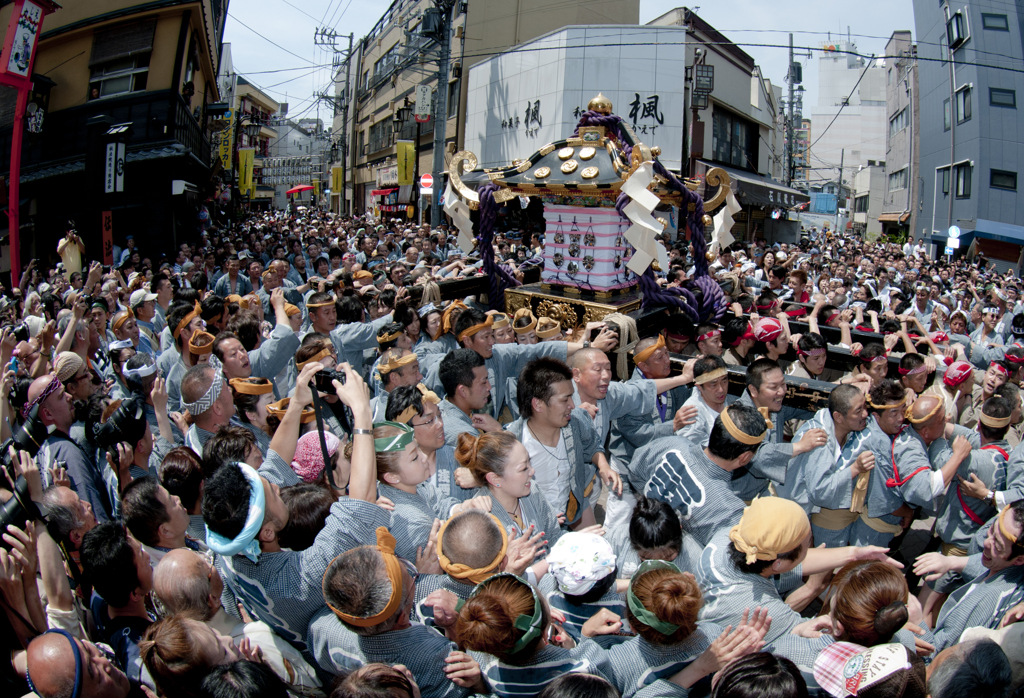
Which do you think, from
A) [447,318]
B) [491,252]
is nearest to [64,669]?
[447,318]

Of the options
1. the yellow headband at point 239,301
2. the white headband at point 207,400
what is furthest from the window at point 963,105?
the white headband at point 207,400

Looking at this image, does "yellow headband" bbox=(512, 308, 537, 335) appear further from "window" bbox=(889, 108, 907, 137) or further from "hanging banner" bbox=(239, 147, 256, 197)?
"window" bbox=(889, 108, 907, 137)

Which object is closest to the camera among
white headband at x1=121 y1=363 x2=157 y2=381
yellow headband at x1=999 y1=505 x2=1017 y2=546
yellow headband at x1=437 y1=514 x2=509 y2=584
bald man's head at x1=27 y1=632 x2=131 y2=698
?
bald man's head at x1=27 y1=632 x2=131 y2=698

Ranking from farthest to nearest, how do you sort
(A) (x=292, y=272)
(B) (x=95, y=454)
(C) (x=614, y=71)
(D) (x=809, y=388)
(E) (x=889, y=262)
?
1. (C) (x=614, y=71)
2. (E) (x=889, y=262)
3. (A) (x=292, y=272)
4. (D) (x=809, y=388)
5. (B) (x=95, y=454)

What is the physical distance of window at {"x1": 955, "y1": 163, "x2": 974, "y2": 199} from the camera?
2288cm

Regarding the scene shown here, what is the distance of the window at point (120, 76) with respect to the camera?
13.8 meters

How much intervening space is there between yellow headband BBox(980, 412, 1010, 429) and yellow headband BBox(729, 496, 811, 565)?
2.24m

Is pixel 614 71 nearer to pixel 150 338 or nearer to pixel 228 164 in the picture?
pixel 150 338

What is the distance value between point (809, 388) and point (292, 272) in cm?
803

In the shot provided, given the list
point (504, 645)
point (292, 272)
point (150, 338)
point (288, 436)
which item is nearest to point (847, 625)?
point (504, 645)

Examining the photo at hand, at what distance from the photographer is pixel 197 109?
18.8 meters

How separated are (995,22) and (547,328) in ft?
87.3

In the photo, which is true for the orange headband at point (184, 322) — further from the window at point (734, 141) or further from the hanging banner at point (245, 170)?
the hanging banner at point (245, 170)

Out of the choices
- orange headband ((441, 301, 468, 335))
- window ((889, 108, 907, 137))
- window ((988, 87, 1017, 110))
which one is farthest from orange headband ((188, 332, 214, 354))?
window ((889, 108, 907, 137))
